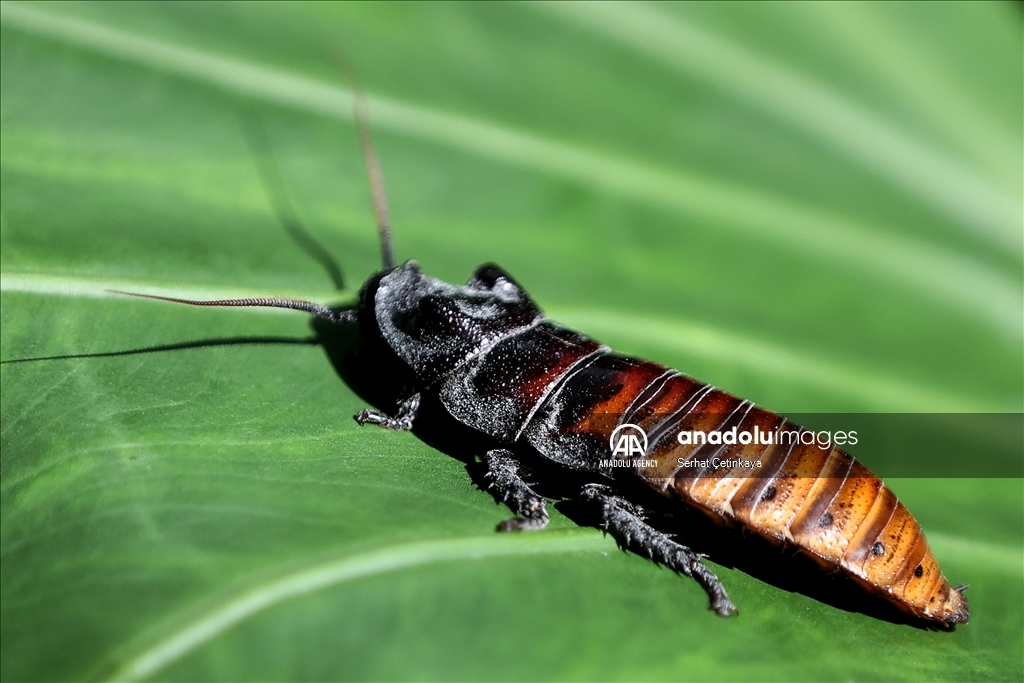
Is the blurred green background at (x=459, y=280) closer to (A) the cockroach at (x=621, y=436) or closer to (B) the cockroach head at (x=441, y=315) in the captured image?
(A) the cockroach at (x=621, y=436)

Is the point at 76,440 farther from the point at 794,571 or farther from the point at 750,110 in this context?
the point at 750,110

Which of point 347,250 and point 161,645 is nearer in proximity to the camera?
point 161,645

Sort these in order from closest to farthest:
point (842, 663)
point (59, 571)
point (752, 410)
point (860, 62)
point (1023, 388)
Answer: point (59, 571)
point (842, 663)
point (752, 410)
point (1023, 388)
point (860, 62)

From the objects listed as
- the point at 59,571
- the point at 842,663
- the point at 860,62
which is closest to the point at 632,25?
the point at 860,62

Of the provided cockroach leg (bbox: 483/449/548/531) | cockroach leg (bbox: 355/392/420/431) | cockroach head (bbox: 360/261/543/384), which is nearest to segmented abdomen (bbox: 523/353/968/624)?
cockroach leg (bbox: 483/449/548/531)

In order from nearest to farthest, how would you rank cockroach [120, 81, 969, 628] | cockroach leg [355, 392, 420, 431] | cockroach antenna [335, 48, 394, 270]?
cockroach [120, 81, 969, 628] < cockroach leg [355, 392, 420, 431] < cockroach antenna [335, 48, 394, 270]

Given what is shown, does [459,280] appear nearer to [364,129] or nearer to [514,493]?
[364,129]

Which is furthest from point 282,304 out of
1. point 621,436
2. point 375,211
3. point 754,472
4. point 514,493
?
point 754,472

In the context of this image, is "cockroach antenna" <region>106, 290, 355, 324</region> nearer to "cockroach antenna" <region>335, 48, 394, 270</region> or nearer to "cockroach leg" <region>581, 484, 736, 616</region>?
"cockroach antenna" <region>335, 48, 394, 270</region>
